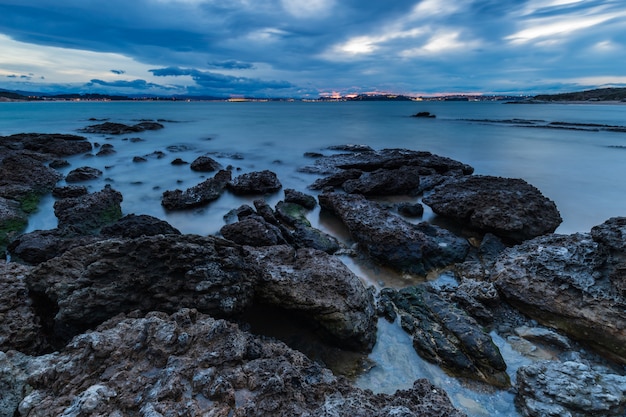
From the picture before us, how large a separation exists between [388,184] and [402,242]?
14.5ft

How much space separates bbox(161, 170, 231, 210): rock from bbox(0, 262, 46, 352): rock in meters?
5.08

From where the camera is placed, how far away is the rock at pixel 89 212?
683 centimetres

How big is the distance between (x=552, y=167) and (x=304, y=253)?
51.0 ft

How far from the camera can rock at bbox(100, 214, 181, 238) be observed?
601 centimetres

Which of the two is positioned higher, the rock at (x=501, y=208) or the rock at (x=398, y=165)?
the rock at (x=501, y=208)

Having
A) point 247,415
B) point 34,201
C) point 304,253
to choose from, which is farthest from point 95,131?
point 247,415

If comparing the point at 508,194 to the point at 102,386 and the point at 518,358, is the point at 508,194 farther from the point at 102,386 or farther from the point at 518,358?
the point at 102,386

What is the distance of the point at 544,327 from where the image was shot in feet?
13.9

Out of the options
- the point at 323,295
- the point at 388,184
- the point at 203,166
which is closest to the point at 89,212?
the point at 323,295

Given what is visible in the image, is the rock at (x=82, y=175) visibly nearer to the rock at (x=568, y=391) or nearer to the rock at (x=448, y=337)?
the rock at (x=448, y=337)

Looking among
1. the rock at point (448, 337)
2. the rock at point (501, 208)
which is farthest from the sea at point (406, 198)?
the rock at point (501, 208)

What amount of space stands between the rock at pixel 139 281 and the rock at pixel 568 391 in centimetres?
306

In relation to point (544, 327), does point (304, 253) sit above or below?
above

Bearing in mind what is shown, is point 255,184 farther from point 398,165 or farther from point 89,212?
point 398,165
